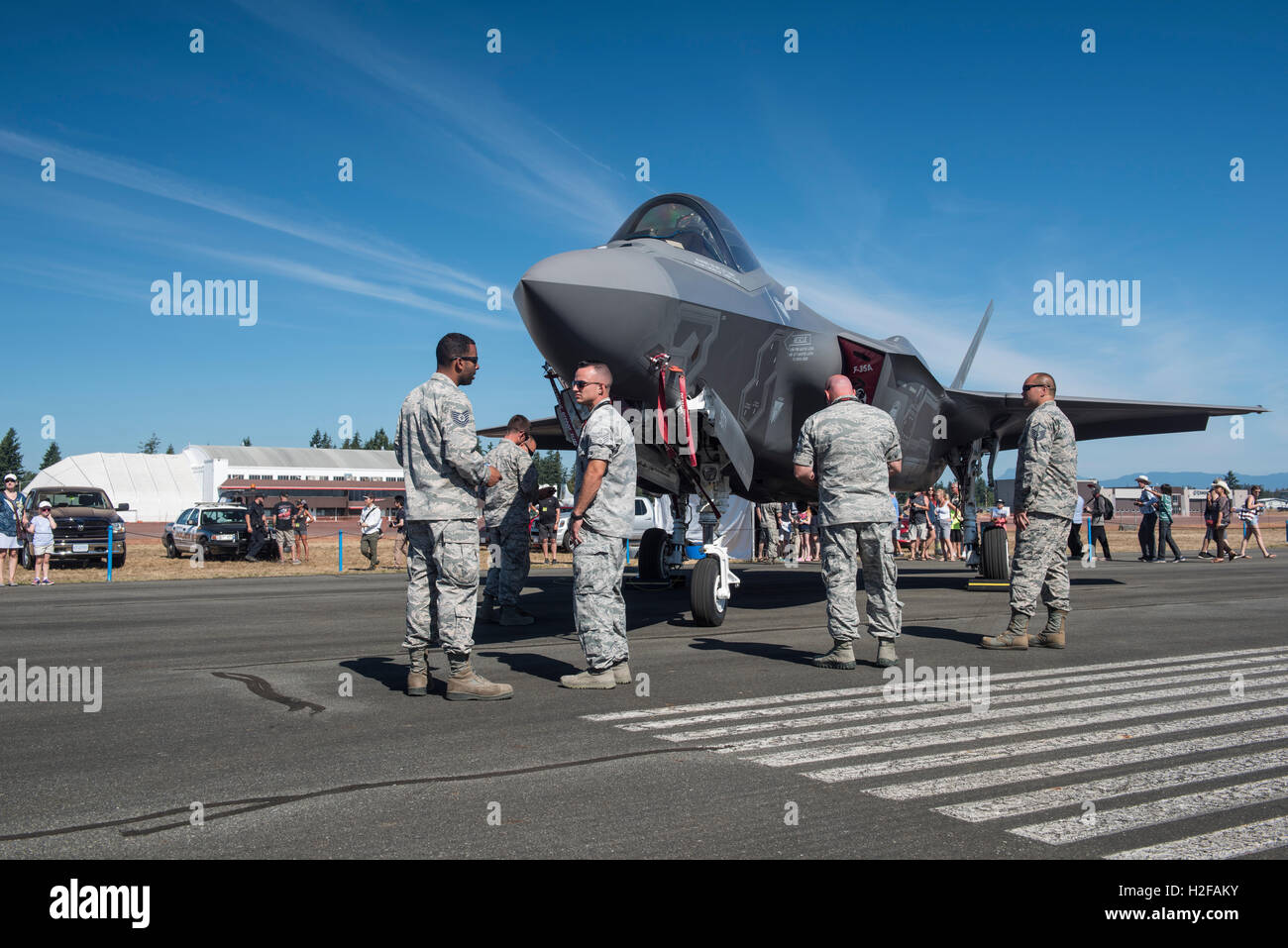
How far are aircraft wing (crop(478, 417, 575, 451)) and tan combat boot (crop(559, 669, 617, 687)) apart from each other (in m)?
8.80

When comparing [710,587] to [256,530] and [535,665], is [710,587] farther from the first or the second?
[256,530]

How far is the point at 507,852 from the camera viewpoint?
293cm

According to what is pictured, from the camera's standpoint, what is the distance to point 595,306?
6988 mm

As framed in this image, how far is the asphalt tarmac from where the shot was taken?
121 inches

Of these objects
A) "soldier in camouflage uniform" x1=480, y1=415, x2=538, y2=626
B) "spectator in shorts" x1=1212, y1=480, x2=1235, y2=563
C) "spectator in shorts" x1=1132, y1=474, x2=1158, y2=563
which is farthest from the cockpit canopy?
"spectator in shorts" x1=1212, y1=480, x2=1235, y2=563

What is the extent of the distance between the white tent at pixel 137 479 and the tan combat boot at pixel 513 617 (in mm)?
77898

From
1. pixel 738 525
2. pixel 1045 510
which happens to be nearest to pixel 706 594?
pixel 1045 510

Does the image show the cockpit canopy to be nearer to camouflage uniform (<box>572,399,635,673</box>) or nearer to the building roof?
camouflage uniform (<box>572,399,635,673</box>)

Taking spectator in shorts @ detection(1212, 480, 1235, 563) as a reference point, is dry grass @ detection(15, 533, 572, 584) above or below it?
below

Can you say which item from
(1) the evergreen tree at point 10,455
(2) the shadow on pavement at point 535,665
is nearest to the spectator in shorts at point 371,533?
(2) the shadow on pavement at point 535,665

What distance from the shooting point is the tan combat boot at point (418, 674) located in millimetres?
5668

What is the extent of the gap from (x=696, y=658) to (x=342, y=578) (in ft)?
39.4
